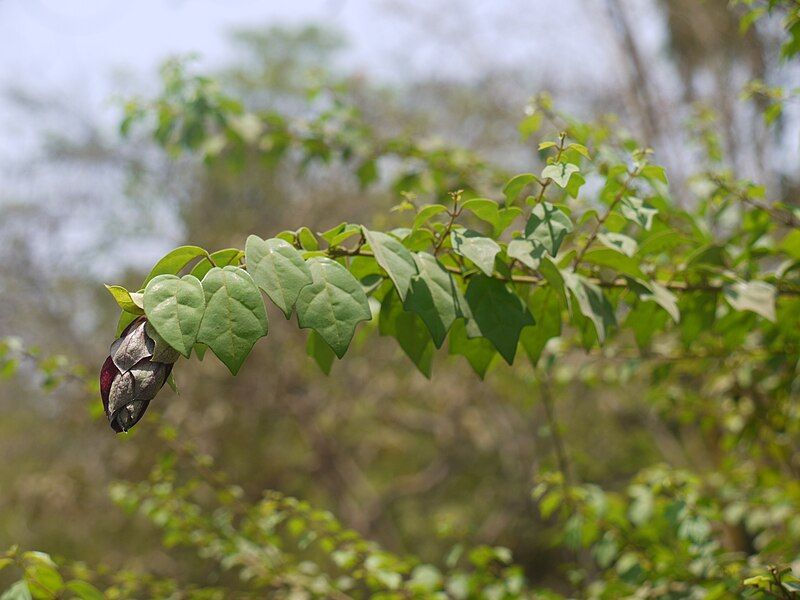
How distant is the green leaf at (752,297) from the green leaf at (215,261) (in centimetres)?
75

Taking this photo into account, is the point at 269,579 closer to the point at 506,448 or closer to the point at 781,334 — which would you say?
the point at 781,334

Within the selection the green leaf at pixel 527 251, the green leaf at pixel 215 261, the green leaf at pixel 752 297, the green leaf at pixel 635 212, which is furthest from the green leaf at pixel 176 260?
the green leaf at pixel 752 297

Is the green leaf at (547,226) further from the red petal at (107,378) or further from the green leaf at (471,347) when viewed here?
the red petal at (107,378)

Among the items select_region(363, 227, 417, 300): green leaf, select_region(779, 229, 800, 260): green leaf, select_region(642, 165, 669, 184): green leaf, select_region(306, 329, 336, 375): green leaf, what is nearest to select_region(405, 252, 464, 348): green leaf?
select_region(363, 227, 417, 300): green leaf

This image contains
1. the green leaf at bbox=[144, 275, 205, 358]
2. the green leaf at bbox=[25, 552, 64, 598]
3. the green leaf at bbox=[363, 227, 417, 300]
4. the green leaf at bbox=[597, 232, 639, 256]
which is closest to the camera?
the green leaf at bbox=[144, 275, 205, 358]

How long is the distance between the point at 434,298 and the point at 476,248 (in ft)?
0.28

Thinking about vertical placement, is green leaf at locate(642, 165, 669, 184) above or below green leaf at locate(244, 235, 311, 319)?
above

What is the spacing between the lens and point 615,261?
107 cm

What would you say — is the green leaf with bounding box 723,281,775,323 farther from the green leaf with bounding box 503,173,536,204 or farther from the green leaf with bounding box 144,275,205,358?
the green leaf with bounding box 144,275,205,358

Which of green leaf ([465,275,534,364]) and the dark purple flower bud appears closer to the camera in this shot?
the dark purple flower bud

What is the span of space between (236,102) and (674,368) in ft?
4.75

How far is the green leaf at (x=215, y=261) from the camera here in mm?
856

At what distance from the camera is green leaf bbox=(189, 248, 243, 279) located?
86cm

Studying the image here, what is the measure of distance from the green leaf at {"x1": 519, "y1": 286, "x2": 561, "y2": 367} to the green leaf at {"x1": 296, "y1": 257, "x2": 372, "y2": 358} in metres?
0.34
